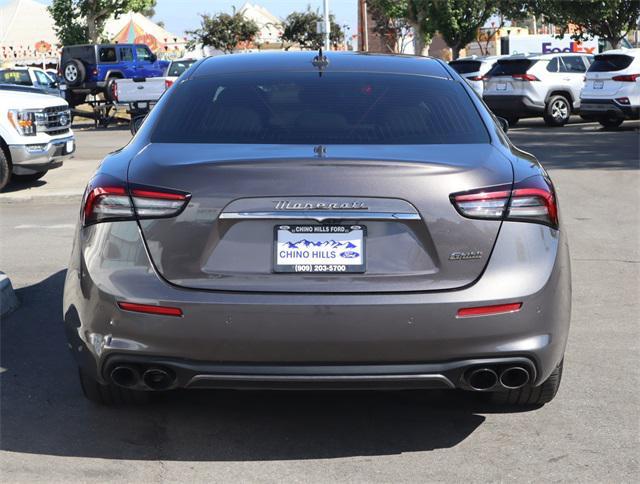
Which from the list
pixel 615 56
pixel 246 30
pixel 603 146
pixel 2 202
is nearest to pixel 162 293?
pixel 2 202

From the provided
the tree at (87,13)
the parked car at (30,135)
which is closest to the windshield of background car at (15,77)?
the parked car at (30,135)

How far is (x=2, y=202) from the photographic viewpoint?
42.2 ft

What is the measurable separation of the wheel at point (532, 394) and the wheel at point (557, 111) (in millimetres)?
21014

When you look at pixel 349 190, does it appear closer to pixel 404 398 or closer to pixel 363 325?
pixel 363 325

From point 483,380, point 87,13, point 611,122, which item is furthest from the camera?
point 87,13

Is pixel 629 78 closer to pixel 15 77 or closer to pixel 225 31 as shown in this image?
pixel 15 77

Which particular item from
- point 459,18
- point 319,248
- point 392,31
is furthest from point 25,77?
point 392,31

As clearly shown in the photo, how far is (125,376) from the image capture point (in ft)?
13.9

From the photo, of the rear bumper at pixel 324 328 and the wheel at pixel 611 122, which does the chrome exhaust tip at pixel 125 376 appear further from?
the wheel at pixel 611 122

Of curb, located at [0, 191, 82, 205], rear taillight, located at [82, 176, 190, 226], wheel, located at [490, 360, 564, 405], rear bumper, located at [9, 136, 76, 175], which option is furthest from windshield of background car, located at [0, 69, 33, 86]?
wheel, located at [490, 360, 564, 405]

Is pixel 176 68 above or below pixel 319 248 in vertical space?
below

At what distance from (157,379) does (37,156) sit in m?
10.1

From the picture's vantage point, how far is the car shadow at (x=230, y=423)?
4418 millimetres

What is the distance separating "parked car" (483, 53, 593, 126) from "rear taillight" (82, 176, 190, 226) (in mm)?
21459
